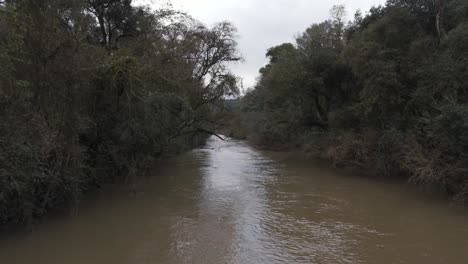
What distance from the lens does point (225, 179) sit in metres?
18.5

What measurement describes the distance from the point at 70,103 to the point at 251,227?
6180mm

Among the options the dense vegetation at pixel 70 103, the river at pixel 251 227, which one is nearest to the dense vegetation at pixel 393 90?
the river at pixel 251 227

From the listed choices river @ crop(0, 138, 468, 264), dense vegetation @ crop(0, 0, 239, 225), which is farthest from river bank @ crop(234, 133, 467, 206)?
dense vegetation @ crop(0, 0, 239, 225)

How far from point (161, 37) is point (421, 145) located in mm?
12330

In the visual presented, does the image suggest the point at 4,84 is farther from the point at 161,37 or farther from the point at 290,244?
the point at 161,37

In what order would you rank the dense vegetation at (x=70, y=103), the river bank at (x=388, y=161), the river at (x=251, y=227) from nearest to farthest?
the dense vegetation at (x=70, y=103), the river at (x=251, y=227), the river bank at (x=388, y=161)

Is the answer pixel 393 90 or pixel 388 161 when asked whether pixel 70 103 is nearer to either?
pixel 393 90

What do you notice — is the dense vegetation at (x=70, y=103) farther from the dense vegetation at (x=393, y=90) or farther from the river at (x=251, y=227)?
the dense vegetation at (x=393, y=90)

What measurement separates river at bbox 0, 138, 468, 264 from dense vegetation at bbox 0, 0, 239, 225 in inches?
41.8

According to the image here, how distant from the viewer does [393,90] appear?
1623 centimetres

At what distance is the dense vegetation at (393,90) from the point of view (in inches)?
519

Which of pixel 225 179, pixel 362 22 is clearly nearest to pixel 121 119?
pixel 225 179

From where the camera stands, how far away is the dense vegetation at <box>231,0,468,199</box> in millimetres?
13188

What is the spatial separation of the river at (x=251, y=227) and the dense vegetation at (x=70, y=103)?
1063 mm
